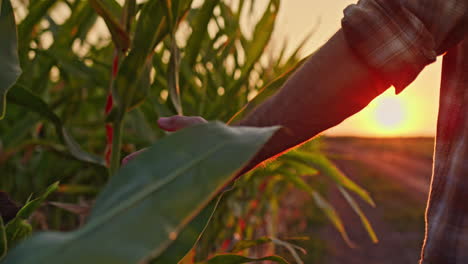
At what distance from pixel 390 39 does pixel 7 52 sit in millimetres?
372

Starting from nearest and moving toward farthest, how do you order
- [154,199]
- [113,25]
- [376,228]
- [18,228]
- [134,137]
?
[154,199], [18,228], [113,25], [134,137], [376,228]

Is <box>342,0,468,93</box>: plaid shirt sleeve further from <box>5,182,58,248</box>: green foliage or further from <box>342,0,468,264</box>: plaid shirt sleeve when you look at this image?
<box>5,182,58,248</box>: green foliage

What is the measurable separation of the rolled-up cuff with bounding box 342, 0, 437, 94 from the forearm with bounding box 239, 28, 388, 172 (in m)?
0.02

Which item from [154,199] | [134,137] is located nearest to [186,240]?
[154,199]

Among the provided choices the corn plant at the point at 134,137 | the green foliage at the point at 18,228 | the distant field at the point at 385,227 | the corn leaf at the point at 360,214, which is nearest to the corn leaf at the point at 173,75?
the corn plant at the point at 134,137

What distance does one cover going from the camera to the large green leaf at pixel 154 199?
205 mm

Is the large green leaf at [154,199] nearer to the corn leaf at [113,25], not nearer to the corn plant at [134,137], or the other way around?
the corn plant at [134,137]

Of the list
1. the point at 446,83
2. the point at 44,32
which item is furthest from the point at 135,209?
the point at 44,32

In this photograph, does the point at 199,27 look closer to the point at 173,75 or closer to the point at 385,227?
the point at 173,75

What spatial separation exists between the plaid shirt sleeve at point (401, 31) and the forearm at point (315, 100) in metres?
0.02

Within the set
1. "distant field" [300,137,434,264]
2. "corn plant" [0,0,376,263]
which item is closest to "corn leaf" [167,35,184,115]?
"corn plant" [0,0,376,263]

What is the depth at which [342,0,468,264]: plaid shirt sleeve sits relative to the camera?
584 mm

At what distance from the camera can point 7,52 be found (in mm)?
427

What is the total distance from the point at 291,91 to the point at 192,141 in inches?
12.4
